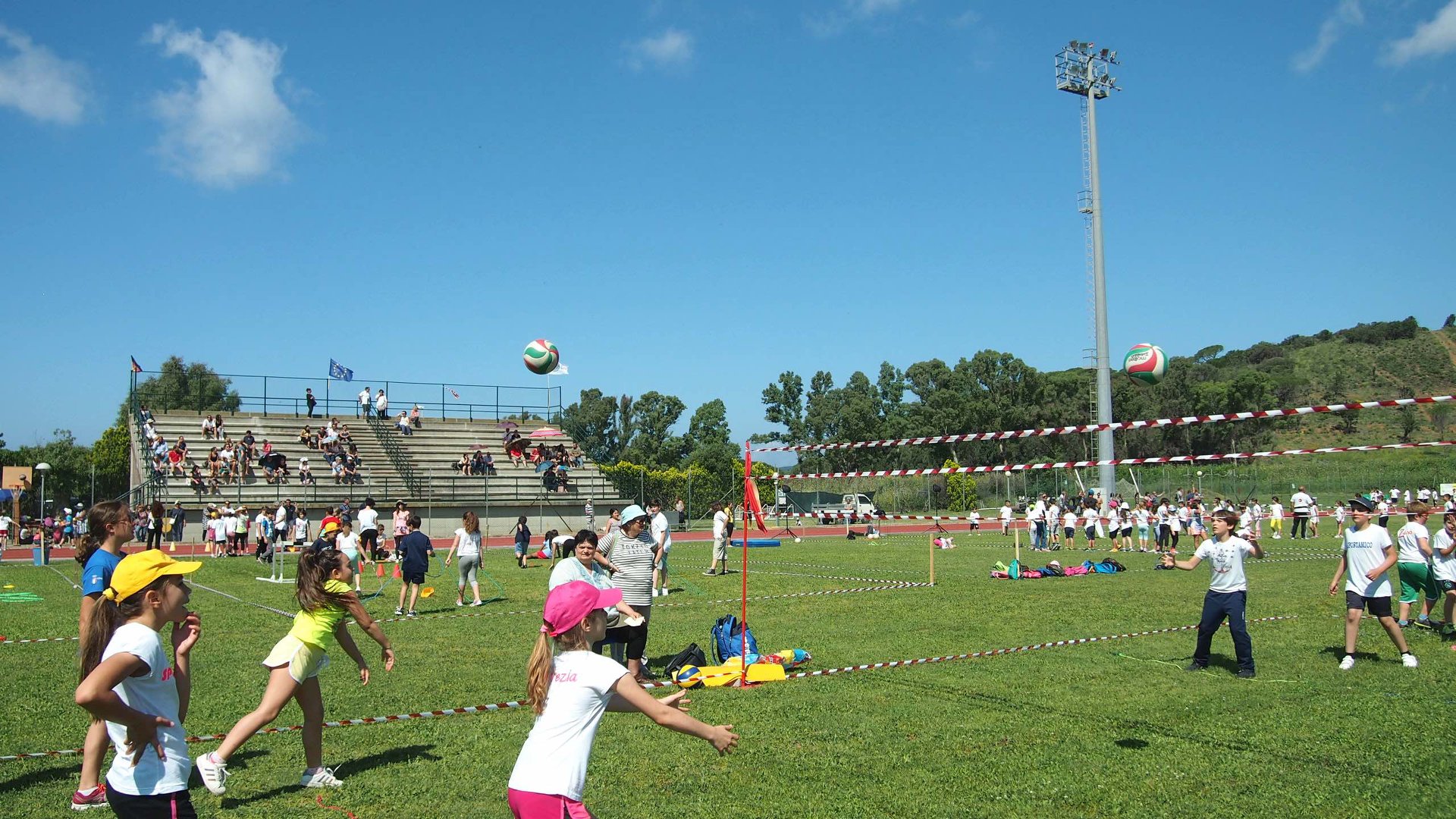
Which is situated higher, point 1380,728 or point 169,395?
point 169,395

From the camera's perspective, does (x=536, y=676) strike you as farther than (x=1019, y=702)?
No

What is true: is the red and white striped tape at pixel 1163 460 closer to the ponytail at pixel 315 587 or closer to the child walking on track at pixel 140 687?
the ponytail at pixel 315 587

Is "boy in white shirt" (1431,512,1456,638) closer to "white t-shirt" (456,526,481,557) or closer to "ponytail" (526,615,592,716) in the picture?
"ponytail" (526,615,592,716)

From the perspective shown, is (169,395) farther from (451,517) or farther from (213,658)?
(213,658)

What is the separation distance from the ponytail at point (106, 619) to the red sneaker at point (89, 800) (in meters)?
2.08

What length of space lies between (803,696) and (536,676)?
5.69 m

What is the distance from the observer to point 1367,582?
10.9m

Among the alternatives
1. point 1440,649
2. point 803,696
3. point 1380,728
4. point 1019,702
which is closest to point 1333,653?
point 1440,649

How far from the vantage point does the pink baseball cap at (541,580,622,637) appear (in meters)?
4.13

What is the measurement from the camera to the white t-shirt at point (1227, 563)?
1038 centimetres

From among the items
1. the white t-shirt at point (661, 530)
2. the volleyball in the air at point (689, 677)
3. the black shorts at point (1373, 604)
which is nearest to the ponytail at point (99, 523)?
the volleyball in the air at point (689, 677)

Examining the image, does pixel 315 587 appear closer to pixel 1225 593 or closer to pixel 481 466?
pixel 1225 593

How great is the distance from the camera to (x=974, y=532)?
43531 mm

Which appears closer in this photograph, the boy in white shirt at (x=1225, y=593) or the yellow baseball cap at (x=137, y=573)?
the yellow baseball cap at (x=137, y=573)
